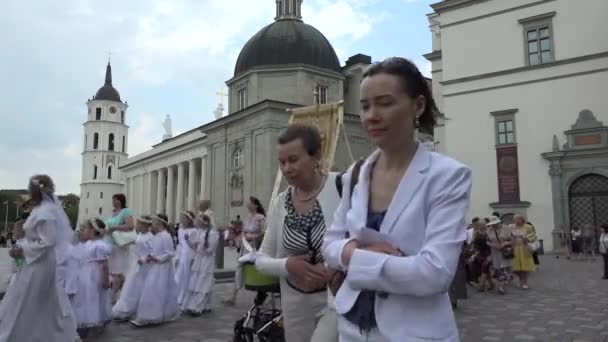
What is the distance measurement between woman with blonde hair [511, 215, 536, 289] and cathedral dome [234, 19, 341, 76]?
31.9 meters

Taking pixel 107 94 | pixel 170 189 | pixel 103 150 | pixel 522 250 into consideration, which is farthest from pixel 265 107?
pixel 107 94

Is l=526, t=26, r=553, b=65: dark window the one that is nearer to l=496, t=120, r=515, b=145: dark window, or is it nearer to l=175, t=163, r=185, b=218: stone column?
l=496, t=120, r=515, b=145: dark window

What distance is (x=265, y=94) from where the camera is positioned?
1700 inches

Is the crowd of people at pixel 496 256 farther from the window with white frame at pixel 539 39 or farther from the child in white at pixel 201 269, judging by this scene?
the window with white frame at pixel 539 39

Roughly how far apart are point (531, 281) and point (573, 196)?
13085mm

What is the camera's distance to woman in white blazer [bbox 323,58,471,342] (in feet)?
5.75

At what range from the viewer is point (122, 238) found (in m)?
10.2

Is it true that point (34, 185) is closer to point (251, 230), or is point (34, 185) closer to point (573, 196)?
point (251, 230)

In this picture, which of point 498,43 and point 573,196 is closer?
point 573,196

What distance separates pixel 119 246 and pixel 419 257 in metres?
9.48

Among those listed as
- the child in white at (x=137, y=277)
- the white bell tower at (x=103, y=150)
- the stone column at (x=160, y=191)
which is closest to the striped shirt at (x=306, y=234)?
the child in white at (x=137, y=277)

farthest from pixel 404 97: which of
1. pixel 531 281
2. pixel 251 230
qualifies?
pixel 531 281

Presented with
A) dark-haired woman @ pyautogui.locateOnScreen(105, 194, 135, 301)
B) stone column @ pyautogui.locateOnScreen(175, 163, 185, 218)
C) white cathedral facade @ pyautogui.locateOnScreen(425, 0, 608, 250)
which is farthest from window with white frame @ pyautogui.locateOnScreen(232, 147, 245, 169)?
dark-haired woman @ pyautogui.locateOnScreen(105, 194, 135, 301)

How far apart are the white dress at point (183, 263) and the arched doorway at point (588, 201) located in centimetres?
2173
